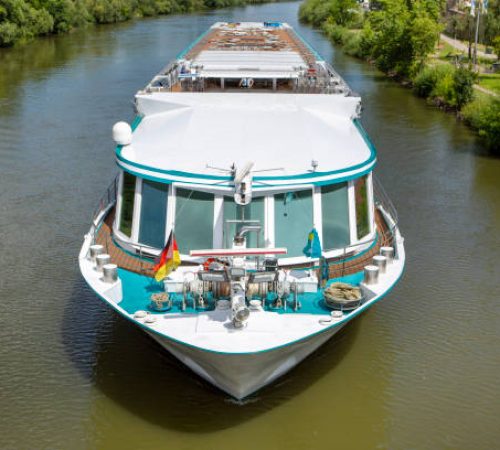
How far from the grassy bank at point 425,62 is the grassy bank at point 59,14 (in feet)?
79.6

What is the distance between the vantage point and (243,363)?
33.9ft

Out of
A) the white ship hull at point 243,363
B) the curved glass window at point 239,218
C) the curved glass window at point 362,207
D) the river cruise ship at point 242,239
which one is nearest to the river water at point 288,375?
the white ship hull at point 243,363

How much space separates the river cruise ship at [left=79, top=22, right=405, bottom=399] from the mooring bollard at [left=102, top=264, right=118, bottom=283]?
0.07 ft

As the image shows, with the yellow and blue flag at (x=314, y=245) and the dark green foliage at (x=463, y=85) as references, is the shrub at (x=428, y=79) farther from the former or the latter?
the yellow and blue flag at (x=314, y=245)

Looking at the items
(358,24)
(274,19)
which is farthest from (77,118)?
(274,19)

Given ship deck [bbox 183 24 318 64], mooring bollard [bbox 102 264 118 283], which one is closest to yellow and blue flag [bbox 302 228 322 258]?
mooring bollard [bbox 102 264 118 283]

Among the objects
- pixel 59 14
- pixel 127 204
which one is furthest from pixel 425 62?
pixel 59 14

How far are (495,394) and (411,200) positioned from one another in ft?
32.3

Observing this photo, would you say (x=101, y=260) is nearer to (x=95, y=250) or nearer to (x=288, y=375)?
(x=95, y=250)

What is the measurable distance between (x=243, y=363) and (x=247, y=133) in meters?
4.78

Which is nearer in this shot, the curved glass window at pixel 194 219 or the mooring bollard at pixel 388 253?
the curved glass window at pixel 194 219

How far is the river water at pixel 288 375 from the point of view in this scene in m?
11.5

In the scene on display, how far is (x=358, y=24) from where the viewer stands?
228 ft

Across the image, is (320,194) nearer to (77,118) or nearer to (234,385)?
(234,385)
